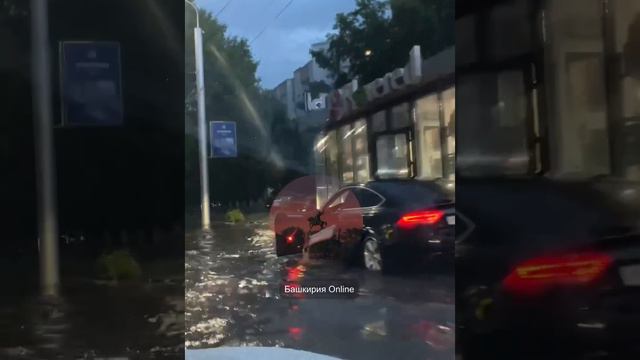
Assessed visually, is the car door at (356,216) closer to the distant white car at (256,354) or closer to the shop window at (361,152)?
the shop window at (361,152)

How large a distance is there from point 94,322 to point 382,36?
205 centimetres

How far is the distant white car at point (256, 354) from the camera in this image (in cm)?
287

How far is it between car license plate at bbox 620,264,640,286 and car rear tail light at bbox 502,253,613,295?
0.08 metres

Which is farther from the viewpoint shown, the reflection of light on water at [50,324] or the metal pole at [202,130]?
the reflection of light on water at [50,324]

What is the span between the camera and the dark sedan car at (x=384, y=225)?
2.88 meters

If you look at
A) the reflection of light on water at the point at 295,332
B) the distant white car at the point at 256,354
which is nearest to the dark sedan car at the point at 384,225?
the reflection of light on water at the point at 295,332

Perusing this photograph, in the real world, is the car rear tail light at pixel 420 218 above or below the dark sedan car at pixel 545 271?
above

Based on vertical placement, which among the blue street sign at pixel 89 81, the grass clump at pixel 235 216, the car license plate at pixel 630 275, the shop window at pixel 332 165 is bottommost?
the car license plate at pixel 630 275

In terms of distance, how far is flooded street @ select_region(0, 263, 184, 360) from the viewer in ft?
9.96

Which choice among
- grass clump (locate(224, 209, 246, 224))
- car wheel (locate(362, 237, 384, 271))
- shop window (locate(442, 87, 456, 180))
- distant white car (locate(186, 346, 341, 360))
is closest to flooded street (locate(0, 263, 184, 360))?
distant white car (locate(186, 346, 341, 360))

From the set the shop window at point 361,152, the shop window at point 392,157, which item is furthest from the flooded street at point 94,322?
the shop window at point 392,157

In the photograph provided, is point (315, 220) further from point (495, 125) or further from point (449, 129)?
point (495, 125)

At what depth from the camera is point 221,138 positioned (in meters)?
2.90

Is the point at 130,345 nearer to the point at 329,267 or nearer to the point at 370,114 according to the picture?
the point at 329,267
